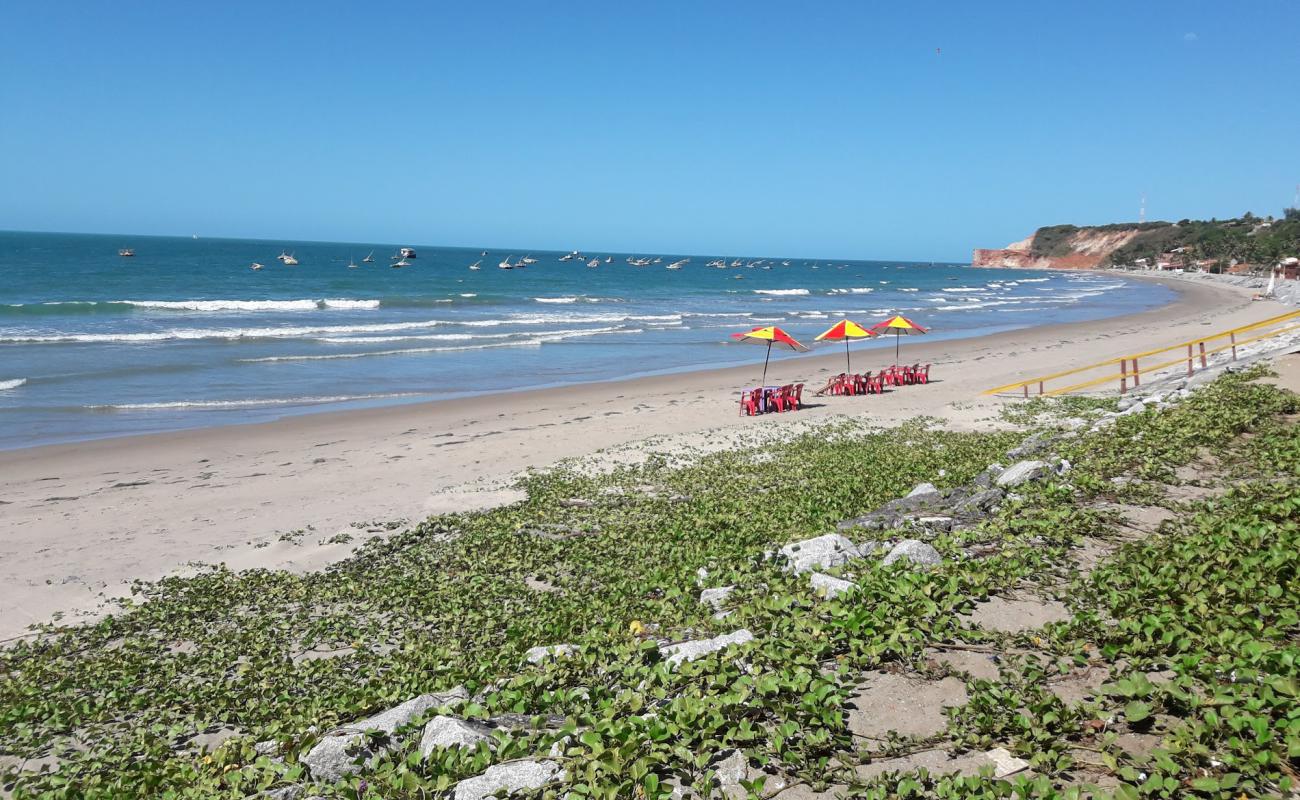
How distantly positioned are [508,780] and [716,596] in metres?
2.85

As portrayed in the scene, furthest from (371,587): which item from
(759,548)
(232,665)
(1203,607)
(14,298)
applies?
(14,298)

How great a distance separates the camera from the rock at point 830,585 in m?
5.66

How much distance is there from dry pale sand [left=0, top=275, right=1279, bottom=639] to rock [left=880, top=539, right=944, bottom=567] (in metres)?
6.35

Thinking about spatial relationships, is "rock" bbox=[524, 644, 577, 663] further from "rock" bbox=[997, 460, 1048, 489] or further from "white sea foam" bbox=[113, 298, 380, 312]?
"white sea foam" bbox=[113, 298, 380, 312]

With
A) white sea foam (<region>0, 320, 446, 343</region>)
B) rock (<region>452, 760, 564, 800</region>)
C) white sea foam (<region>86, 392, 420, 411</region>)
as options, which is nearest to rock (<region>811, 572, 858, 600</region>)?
rock (<region>452, 760, 564, 800</region>)

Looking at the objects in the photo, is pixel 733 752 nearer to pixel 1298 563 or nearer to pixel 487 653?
pixel 487 653

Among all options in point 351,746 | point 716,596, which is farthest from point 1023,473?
point 351,746

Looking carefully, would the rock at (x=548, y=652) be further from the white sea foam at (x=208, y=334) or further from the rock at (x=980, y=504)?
the white sea foam at (x=208, y=334)

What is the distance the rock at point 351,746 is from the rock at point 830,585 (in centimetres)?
260

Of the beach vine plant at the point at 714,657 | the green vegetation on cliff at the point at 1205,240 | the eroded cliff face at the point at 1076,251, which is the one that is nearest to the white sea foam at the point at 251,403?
the beach vine plant at the point at 714,657

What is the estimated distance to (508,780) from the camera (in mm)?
3775

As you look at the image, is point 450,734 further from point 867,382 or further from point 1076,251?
point 1076,251

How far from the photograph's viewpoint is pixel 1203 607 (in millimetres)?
4742

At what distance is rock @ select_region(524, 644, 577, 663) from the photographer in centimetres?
539
